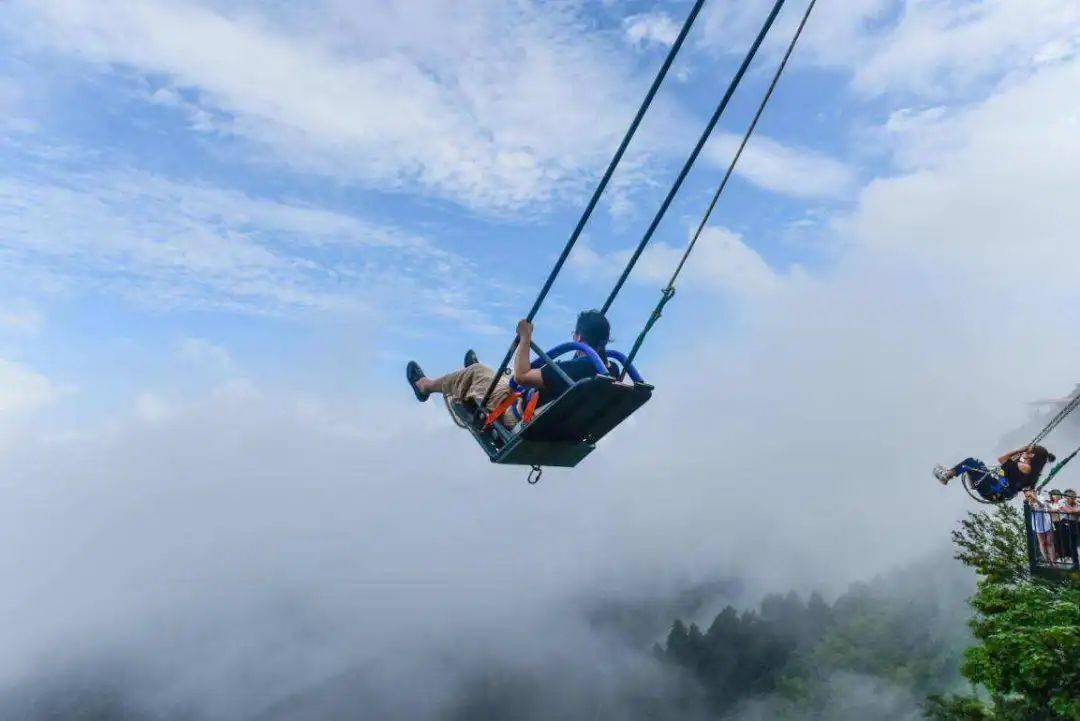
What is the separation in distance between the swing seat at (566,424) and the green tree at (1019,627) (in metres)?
10.8

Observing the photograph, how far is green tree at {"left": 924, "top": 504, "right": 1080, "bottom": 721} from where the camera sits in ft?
51.9

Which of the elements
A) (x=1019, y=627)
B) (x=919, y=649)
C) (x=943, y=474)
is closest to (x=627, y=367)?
(x=943, y=474)

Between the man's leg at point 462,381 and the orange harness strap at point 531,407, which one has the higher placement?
the man's leg at point 462,381

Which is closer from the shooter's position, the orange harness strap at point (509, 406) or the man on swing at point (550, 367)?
the man on swing at point (550, 367)

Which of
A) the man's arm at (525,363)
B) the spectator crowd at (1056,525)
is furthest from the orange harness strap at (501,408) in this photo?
the spectator crowd at (1056,525)

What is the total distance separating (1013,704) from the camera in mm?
24500

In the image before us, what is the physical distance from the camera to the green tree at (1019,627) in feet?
51.9

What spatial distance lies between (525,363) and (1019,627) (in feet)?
45.9

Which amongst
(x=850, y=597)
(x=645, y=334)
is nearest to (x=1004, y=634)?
(x=645, y=334)

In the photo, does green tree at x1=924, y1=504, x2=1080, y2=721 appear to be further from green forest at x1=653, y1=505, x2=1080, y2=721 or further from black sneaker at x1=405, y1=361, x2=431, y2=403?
black sneaker at x1=405, y1=361, x2=431, y2=403

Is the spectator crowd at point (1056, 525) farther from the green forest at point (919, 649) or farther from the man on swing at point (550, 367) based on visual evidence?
the man on swing at point (550, 367)

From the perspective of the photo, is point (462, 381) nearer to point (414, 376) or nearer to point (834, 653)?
point (414, 376)

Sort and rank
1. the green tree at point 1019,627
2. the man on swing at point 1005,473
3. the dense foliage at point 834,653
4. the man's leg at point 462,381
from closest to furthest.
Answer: the man's leg at point 462,381 < the man on swing at point 1005,473 < the green tree at point 1019,627 < the dense foliage at point 834,653

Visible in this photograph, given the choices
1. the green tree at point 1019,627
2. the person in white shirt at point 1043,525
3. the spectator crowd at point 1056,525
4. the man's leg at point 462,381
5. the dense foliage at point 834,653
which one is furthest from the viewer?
the dense foliage at point 834,653
